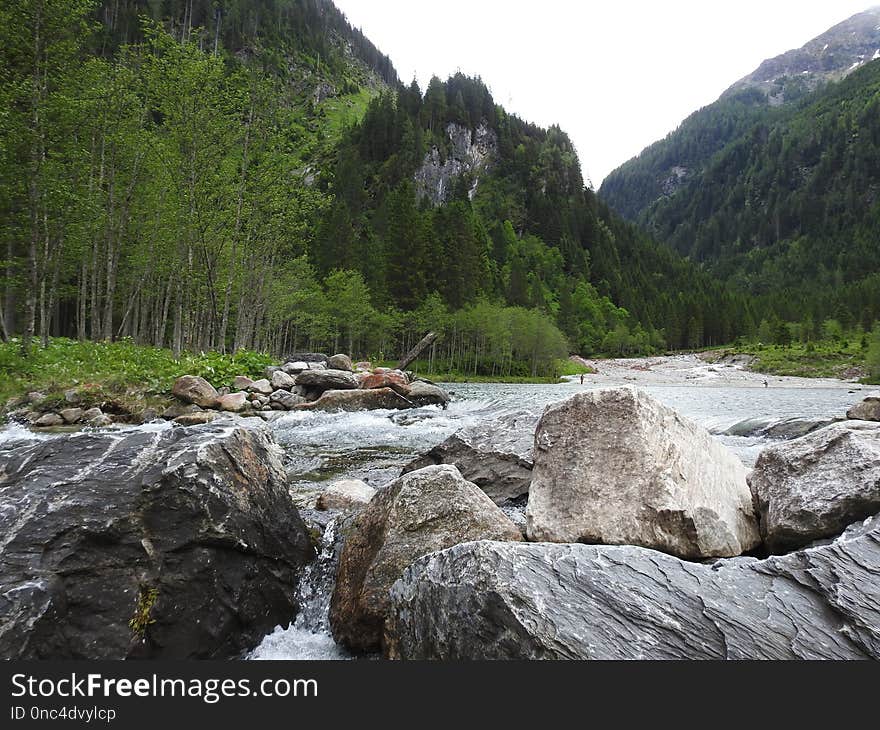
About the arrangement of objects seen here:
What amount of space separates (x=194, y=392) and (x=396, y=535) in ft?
54.4

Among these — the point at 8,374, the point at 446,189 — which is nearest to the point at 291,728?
the point at 8,374

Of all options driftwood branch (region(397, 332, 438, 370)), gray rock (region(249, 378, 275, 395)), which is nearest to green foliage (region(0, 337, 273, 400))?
gray rock (region(249, 378, 275, 395))

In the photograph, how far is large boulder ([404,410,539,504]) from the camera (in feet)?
26.6

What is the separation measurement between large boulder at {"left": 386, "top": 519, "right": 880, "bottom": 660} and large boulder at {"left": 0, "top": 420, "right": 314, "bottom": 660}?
4.92 ft

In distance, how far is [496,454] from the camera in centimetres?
860

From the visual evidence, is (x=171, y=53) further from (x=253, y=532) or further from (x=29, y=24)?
(x=253, y=532)

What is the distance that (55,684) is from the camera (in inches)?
113

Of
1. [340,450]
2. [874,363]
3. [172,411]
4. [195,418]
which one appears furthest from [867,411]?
[874,363]

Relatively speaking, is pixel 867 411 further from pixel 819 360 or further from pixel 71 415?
pixel 819 360

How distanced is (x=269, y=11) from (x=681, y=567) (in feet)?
747

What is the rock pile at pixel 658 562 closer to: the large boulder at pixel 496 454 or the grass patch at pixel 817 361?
the large boulder at pixel 496 454

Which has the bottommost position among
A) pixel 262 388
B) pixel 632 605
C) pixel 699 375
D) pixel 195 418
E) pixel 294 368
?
pixel 195 418

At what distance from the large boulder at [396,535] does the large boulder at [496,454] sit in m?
2.75

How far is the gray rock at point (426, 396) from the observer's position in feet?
85.0
